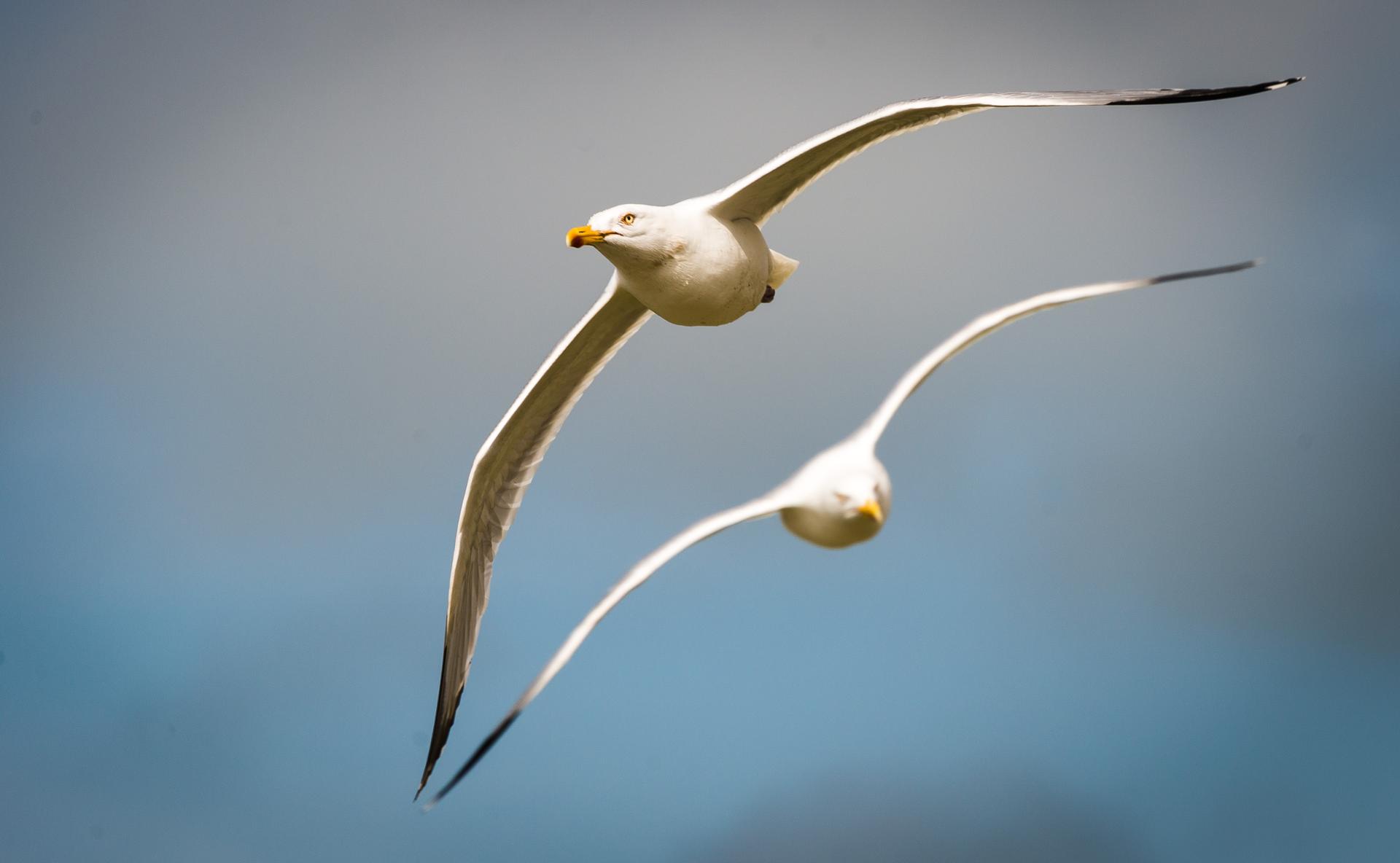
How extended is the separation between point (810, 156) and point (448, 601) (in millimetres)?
1752

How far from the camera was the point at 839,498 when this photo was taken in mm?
3354

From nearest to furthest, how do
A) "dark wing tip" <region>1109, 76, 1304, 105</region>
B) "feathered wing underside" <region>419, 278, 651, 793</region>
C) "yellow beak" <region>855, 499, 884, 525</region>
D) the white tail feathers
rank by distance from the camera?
"yellow beak" <region>855, 499, 884, 525</region>
"dark wing tip" <region>1109, 76, 1304, 105</region>
the white tail feathers
"feathered wing underside" <region>419, 278, 651, 793</region>

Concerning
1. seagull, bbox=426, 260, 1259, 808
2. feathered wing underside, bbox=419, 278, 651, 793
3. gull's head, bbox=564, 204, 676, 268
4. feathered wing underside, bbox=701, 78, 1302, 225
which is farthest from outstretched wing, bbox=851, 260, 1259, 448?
feathered wing underside, bbox=419, 278, 651, 793

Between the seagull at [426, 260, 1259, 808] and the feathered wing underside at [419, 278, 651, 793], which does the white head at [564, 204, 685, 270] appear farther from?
the seagull at [426, 260, 1259, 808]

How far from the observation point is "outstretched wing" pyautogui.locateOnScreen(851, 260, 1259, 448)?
11.6 ft

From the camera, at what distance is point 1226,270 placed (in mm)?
3725

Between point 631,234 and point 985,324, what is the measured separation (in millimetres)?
1065

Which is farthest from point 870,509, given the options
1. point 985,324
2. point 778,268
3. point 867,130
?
point 778,268

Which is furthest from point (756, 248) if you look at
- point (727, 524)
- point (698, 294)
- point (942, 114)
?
point (727, 524)

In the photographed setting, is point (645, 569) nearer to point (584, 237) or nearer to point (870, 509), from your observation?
point (870, 509)

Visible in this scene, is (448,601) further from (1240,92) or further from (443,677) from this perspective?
(1240,92)

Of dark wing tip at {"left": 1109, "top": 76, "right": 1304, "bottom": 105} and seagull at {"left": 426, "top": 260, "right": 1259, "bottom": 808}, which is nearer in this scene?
seagull at {"left": 426, "top": 260, "right": 1259, "bottom": 808}

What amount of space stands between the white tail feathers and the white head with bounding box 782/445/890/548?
1419mm

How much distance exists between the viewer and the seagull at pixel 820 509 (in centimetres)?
335
